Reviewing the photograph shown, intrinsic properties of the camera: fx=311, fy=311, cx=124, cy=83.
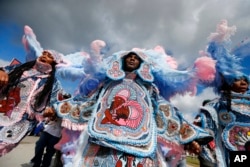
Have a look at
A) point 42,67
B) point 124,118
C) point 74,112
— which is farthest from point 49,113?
point 42,67

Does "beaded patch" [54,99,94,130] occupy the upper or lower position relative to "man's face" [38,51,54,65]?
lower

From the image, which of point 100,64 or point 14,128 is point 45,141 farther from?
point 100,64

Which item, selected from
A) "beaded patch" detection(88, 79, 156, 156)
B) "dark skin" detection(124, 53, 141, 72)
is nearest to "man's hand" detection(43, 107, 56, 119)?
"beaded patch" detection(88, 79, 156, 156)

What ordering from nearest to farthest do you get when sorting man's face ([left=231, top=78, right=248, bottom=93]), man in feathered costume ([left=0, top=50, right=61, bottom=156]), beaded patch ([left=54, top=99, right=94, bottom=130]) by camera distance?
1. beaded patch ([left=54, top=99, right=94, bottom=130])
2. man in feathered costume ([left=0, top=50, right=61, bottom=156])
3. man's face ([left=231, top=78, right=248, bottom=93])

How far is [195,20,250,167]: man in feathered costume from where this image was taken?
3.67 meters

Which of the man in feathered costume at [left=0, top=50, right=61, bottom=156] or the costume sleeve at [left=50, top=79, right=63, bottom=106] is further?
the costume sleeve at [left=50, top=79, right=63, bottom=106]

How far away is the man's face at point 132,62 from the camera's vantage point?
3471mm

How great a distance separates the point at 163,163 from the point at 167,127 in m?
0.38

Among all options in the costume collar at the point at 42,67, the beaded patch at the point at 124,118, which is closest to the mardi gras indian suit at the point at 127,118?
the beaded patch at the point at 124,118

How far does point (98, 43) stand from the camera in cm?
336

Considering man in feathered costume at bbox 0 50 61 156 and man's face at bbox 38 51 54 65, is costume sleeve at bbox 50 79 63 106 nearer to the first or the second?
man in feathered costume at bbox 0 50 61 156

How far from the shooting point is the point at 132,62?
3473 millimetres

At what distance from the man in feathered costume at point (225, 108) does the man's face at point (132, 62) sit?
825mm

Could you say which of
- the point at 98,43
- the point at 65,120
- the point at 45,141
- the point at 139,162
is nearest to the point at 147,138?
the point at 139,162
